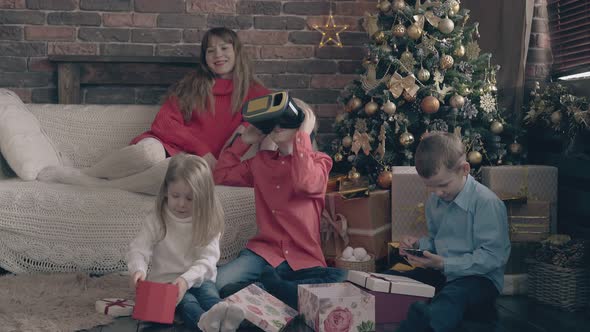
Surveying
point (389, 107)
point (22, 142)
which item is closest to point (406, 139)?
point (389, 107)

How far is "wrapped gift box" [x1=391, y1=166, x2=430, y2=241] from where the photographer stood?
8.87 feet

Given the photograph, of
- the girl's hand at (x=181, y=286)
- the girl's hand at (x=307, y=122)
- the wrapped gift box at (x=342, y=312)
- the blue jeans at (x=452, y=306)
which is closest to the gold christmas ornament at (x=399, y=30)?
the girl's hand at (x=307, y=122)

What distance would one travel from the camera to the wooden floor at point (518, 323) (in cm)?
204

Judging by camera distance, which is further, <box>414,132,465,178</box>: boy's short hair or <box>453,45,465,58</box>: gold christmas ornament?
<box>453,45,465,58</box>: gold christmas ornament

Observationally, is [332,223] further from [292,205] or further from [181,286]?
[181,286]

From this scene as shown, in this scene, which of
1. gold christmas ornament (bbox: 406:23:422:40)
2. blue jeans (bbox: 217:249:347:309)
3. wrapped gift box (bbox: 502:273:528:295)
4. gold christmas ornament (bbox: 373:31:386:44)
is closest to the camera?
blue jeans (bbox: 217:249:347:309)

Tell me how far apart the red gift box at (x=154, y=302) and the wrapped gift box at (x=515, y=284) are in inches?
51.9

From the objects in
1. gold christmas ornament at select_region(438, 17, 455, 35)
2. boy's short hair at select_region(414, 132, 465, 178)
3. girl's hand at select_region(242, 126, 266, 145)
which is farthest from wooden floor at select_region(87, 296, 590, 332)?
gold christmas ornament at select_region(438, 17, 455, 35)

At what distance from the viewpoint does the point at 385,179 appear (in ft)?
9.55

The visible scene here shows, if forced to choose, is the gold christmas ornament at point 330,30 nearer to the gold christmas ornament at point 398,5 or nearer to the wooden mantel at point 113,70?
the wooden mantel at point 113,70

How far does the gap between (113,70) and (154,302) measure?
2149 millimetres

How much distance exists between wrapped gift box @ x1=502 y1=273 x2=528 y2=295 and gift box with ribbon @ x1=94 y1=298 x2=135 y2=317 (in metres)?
1.39

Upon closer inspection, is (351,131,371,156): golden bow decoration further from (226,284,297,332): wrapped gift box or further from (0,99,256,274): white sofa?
(226,284,297,332): wrapped gift box

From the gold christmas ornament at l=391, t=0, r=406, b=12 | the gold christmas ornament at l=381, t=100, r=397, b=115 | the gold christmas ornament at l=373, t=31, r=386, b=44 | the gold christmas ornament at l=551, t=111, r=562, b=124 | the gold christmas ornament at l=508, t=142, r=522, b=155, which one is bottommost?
the gold christmas ornament at l=508, t=142, r=522, b=155
